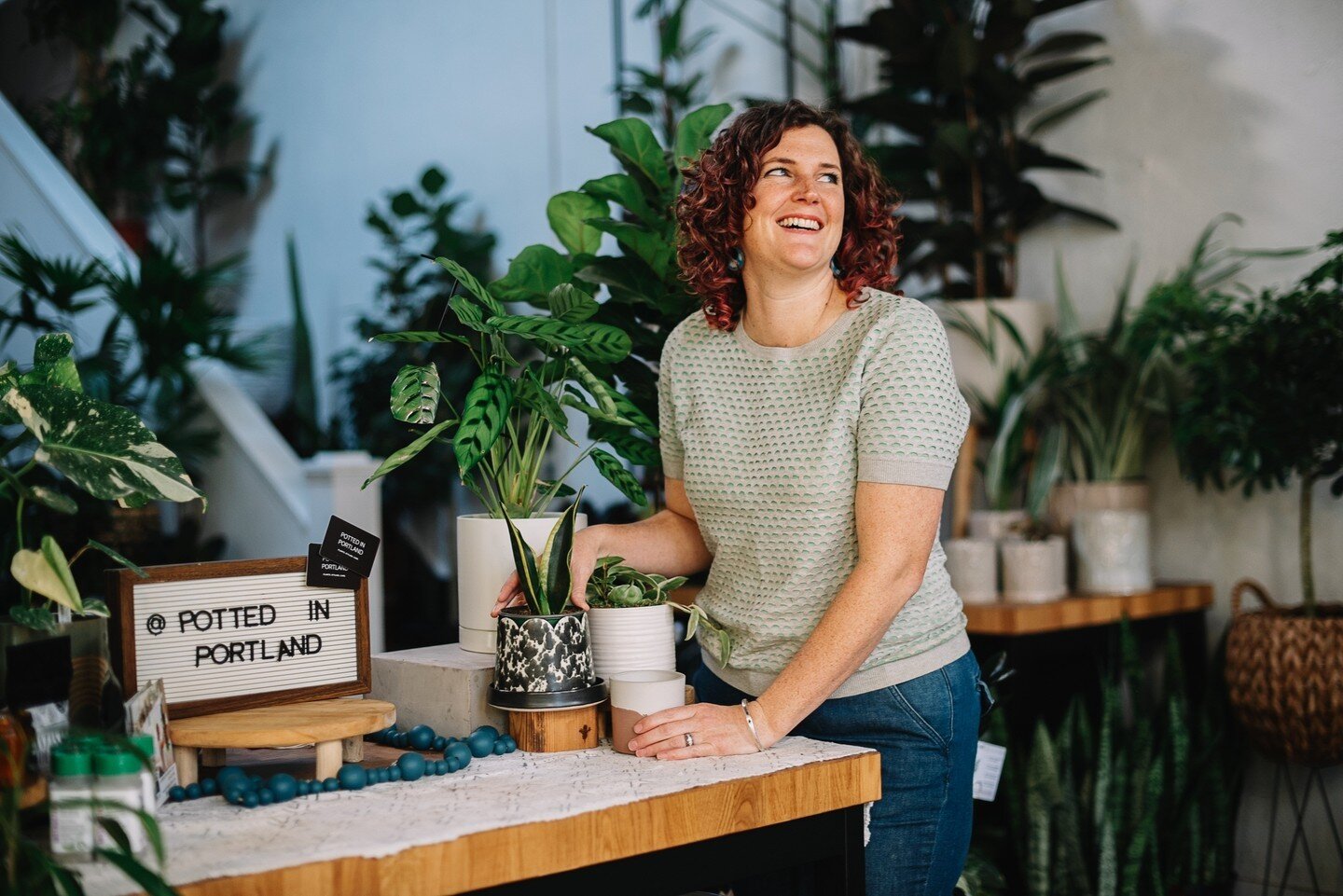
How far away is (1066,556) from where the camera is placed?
311 centimetres

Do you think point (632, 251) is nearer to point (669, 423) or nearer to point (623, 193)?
point (623, 193)

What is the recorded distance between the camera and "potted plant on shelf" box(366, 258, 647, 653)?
5.02 ft

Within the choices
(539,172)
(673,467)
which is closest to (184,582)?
(673,467)

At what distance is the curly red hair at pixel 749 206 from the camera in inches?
67.1

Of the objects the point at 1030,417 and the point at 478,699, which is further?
the point at 1030,417

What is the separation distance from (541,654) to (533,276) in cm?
80

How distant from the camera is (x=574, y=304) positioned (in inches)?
70.3

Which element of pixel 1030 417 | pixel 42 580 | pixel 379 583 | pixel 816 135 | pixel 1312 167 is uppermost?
pixel 1312 167

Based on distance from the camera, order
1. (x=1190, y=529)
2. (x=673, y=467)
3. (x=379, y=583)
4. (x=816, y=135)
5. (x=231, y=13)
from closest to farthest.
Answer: (x=816, y=135), (x=673, y=467), (x=1190, y=529), (x=379, y=583), (x=231, y=13)

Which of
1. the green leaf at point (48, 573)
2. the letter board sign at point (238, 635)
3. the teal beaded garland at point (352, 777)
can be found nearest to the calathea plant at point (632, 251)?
the letter board sign at point (238, 635)

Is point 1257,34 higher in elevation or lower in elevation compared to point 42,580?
higher

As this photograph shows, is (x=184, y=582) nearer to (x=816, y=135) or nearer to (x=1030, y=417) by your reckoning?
(x=816, y=135)

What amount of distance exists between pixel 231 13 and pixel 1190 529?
6.53m

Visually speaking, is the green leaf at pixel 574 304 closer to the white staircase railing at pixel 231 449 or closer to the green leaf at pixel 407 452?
the green leaf at pixel 407 452
